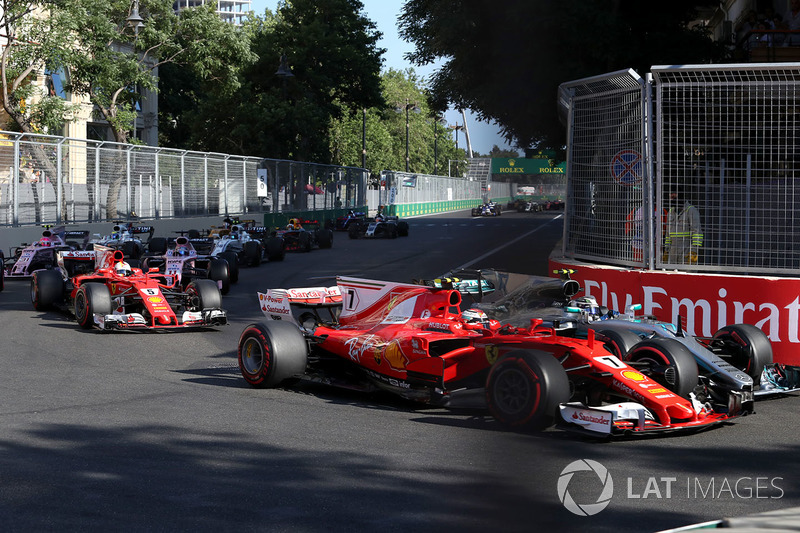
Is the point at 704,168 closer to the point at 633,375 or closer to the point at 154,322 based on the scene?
the point at 633,375

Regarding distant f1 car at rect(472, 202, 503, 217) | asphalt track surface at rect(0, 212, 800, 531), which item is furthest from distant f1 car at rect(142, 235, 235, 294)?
distant f1 car at rect(472, 202, 503, 217)

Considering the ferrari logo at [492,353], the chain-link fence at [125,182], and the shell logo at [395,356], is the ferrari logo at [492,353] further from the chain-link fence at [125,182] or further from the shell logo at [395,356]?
the chain-link fence at [125,182]

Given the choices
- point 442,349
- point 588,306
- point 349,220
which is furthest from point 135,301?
point 349,220

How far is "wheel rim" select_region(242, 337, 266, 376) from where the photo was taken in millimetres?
8055

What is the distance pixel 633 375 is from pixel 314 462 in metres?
2.27

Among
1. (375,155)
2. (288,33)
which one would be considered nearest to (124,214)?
(288,33)

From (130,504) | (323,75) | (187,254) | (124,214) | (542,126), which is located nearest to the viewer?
(130,504)

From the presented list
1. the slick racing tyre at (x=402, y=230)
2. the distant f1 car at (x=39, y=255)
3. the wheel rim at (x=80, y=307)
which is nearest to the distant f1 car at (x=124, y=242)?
the distant f1 car at (x=39, y=255)

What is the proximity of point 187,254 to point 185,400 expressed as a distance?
8.28 m

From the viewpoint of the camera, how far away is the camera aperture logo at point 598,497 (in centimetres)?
480

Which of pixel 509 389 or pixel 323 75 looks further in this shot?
pixel 323 75

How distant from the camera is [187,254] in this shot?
1549 centimetres

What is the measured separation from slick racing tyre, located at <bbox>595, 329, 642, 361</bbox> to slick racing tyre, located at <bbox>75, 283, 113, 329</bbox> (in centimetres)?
612

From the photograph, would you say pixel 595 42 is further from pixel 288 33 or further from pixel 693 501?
pixel 288 33
